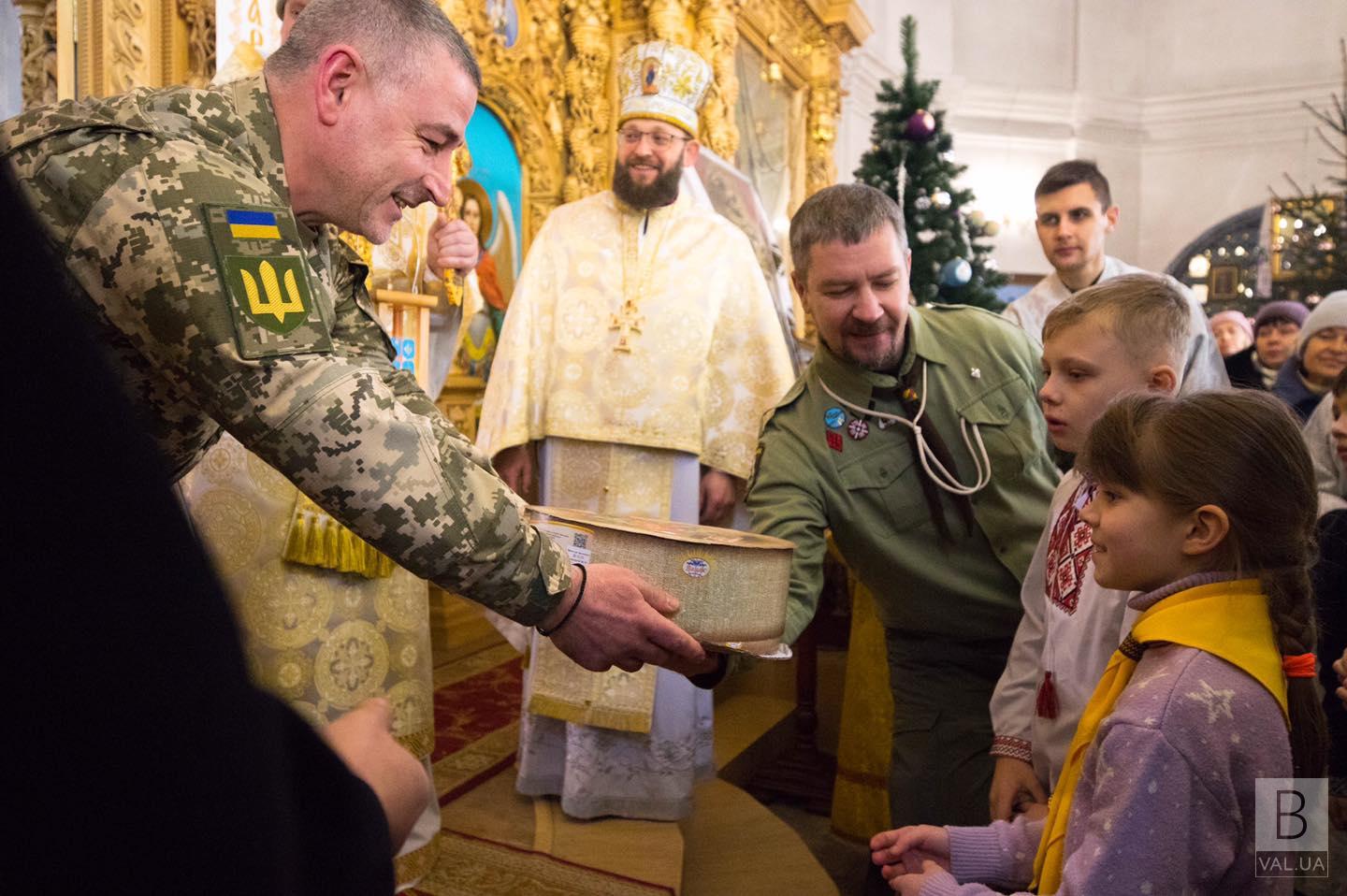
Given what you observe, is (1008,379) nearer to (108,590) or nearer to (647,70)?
(647,70)

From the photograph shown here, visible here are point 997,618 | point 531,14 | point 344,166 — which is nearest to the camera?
point 344,166

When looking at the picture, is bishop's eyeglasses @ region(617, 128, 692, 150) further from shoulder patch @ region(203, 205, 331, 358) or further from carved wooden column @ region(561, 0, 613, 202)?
carved wooden column @ region(561, 0, 613, 202)

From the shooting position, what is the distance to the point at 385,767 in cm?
84

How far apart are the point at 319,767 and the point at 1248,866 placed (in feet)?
3.99

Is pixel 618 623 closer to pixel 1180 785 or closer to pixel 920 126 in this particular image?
pixel 1180 785

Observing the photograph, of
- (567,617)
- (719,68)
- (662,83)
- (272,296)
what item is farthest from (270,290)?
(719,68)

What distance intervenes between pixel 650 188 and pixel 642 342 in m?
0.54

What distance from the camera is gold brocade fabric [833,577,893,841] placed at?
3676 millimetres

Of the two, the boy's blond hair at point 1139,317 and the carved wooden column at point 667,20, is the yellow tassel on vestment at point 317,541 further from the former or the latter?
the carved wooden column at point 667,20

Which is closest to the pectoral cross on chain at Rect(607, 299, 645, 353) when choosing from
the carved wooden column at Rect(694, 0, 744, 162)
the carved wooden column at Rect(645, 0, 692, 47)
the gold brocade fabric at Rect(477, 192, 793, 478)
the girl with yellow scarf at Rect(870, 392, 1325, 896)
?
the gold brocade fabric at Rect(477, 192, 793, 478)

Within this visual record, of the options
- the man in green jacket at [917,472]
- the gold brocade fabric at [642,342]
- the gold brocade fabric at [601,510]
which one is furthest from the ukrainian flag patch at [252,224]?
the gold brocade fabric at [642,342]

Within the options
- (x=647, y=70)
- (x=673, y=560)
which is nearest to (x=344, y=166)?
(x=673, y=560)

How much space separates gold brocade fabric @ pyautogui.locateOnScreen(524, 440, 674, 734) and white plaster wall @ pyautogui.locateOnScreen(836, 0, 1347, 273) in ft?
39.2

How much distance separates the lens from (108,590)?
1.51 ft
